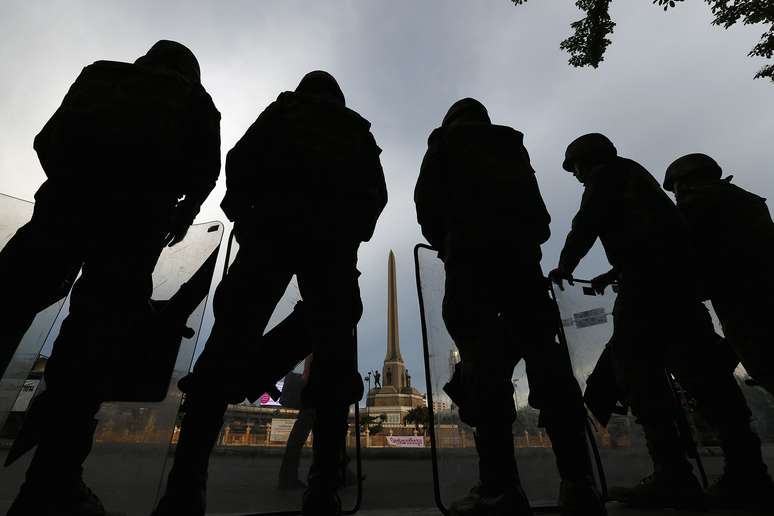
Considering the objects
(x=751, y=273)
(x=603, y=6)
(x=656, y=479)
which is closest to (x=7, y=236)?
(x=656, y=479)

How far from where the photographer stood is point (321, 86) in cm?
212

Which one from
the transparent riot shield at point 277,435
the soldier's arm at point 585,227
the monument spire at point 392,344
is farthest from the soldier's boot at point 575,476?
the monument spire at point 392,344

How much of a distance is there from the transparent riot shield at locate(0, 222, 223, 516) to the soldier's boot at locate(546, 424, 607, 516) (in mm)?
1675

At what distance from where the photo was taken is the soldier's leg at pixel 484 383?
1.47 metres

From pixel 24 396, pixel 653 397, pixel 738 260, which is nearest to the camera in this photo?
pixel 653 397

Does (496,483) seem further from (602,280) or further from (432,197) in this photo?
(602,280)

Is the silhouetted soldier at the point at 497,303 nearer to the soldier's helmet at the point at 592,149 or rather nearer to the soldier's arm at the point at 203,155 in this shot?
the soldier's helmet at the point at 592,149

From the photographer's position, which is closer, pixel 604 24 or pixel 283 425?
pixel 283 425

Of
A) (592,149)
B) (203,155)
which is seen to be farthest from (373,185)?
(592,149)

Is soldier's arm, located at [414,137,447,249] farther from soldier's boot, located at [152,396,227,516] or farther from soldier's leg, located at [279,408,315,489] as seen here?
soldier's boot, located at [152,396,227,516]

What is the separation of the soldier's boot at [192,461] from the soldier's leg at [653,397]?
6.91ft

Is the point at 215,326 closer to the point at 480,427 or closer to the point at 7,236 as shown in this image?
the point at 480,427

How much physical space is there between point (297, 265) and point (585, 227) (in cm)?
178

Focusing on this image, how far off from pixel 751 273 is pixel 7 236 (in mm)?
4637
